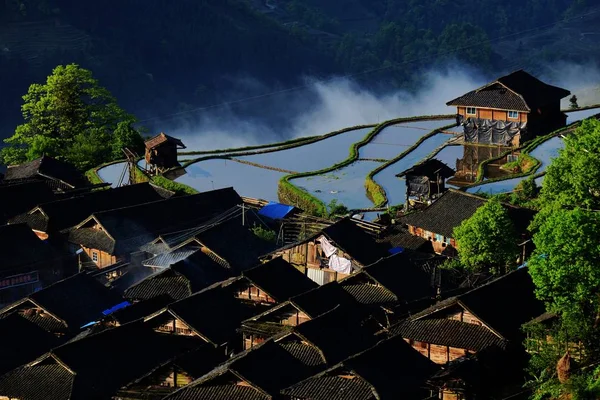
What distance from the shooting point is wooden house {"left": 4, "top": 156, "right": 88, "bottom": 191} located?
6956 centimetres

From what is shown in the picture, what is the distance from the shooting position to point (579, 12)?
19538cm

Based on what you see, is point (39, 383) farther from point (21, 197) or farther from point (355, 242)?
point (21, 197)

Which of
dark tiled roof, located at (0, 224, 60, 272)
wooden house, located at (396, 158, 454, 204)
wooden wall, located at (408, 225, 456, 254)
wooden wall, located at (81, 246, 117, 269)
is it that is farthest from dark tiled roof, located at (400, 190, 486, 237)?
dark tiled roof, located at (0, 224, 60, 272)

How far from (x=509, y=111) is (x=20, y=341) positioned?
33.8m

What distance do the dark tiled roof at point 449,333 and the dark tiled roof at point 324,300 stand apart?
2.69 meters

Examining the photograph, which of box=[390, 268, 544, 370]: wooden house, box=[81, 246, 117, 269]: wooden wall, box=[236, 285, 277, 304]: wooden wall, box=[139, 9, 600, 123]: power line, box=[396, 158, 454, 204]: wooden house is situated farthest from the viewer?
box=[139, 9, 600, 123]: power line

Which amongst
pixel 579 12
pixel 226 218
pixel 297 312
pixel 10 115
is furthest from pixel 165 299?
pixel 579 12

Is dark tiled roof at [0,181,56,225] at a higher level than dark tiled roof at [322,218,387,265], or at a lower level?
lower

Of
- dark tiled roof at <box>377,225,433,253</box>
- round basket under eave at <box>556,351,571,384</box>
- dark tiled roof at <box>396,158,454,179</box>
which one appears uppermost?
round basket under eave at <box>556,351,571,384</box>

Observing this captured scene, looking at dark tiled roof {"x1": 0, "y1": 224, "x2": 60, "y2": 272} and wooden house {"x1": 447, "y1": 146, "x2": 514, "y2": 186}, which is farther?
wooden house {"x1": 447, "y1": 146, "x2": 514, "y2": 186}

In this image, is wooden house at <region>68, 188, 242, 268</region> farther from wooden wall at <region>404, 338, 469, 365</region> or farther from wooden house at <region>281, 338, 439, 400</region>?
wooden house at <region>281, 338, 439, 400</region>

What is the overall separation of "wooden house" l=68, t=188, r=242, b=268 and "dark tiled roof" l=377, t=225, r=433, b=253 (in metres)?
10.2

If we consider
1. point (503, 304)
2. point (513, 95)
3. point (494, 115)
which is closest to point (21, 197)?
point (494, 115)

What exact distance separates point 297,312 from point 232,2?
449 feet
